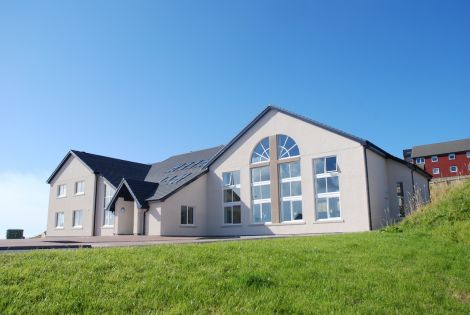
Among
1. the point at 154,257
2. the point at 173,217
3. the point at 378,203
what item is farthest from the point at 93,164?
the point at 154,257

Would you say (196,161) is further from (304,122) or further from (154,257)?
(154,257)

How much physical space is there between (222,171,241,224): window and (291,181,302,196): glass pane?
4810mm

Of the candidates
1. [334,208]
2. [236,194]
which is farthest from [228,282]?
[236,194]

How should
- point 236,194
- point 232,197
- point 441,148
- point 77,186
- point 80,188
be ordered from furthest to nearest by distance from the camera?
point 441,148, point 77,186, point 80,188, point 232,197, point 236,194

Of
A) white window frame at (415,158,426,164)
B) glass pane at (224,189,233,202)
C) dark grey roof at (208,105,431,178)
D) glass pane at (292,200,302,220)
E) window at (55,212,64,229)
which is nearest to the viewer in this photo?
dark grey roof at (208,105,431,178)

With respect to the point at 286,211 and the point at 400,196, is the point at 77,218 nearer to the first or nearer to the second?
the point at 286,211

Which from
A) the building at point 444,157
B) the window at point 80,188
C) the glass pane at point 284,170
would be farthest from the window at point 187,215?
the building at point 444,157

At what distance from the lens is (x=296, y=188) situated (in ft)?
85.0

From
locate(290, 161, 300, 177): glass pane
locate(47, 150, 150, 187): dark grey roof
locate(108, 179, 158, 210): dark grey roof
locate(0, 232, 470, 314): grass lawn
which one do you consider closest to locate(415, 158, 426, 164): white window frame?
locate(47, 150, 150, 187): dark grey roof

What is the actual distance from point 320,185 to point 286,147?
3.84 m

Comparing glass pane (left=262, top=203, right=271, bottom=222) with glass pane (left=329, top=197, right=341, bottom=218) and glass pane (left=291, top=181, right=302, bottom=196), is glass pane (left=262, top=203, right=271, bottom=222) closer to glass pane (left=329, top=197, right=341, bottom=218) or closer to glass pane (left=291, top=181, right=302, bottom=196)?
glass pane (left=291, top=181, right=302, bottom=196)

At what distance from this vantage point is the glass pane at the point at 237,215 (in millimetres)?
28967

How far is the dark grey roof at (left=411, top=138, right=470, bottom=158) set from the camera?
69.4m

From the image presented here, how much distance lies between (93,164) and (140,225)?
32.5 feet
